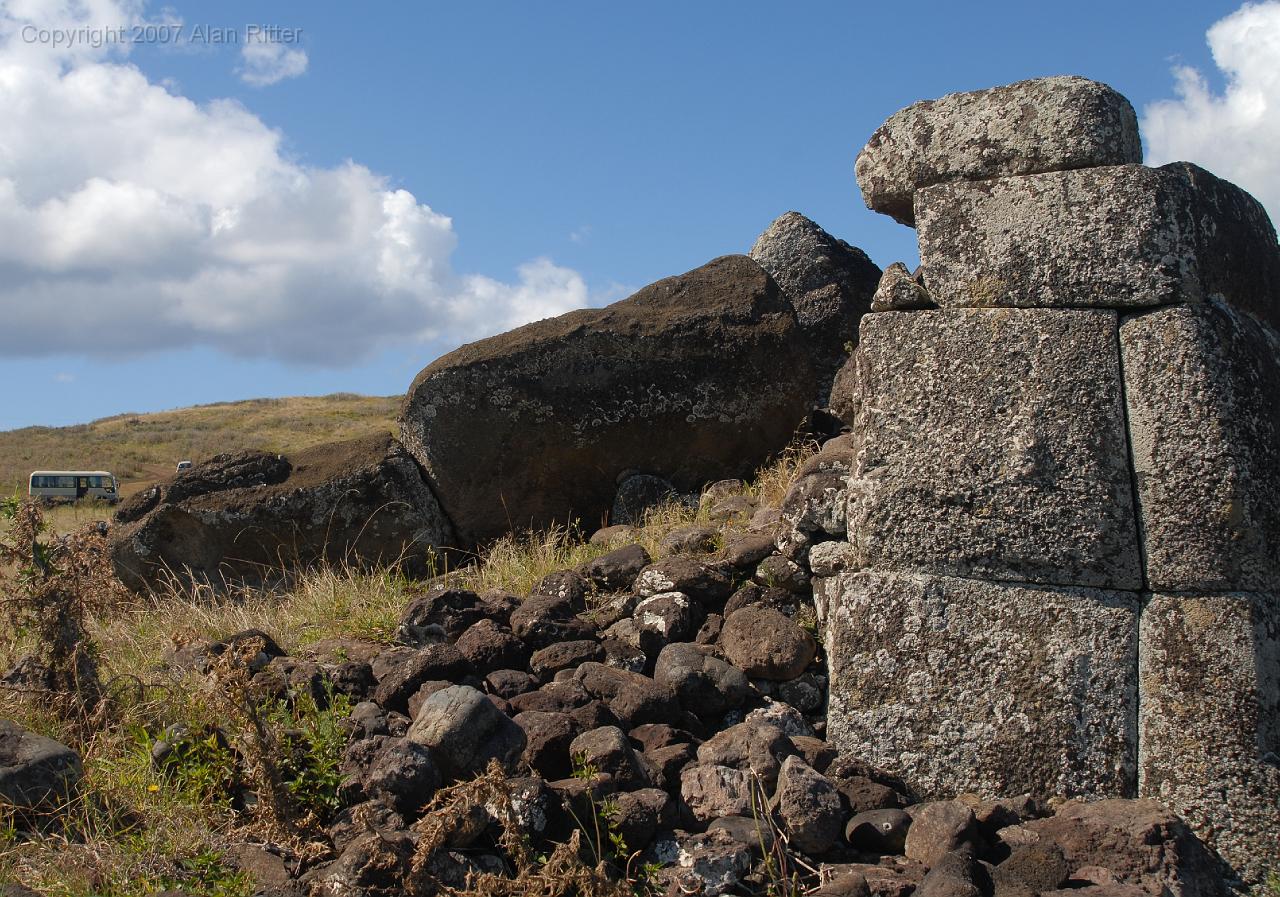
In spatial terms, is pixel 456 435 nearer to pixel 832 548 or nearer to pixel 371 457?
pixel 371 457

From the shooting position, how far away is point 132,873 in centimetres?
A: 356

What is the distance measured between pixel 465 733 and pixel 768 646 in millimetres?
1424

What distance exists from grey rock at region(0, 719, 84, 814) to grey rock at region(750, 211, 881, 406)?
16.2ft

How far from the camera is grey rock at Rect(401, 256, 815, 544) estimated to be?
23.6 feet

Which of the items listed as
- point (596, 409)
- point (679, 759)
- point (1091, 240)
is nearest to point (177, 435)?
point (596, 409)

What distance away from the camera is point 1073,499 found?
416 cm

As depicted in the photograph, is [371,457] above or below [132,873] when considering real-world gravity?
above

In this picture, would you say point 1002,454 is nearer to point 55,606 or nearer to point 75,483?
point 55,606

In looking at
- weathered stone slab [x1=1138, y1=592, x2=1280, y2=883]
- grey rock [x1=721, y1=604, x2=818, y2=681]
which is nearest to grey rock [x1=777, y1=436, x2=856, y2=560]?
grey rock [x1=721, y1=604, x2=818, y2=681]

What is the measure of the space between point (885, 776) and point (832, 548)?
1.02 m

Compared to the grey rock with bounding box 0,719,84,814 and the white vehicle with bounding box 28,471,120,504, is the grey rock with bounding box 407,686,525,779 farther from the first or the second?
the white vehicle with bounding box 28,471,120,504

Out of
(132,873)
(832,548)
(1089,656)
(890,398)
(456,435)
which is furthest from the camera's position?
(456,435)

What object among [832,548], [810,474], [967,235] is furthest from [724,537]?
[967,235]

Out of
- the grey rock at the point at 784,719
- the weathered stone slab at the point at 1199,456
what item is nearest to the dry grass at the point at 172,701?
the grey rock at the point at 784,719
